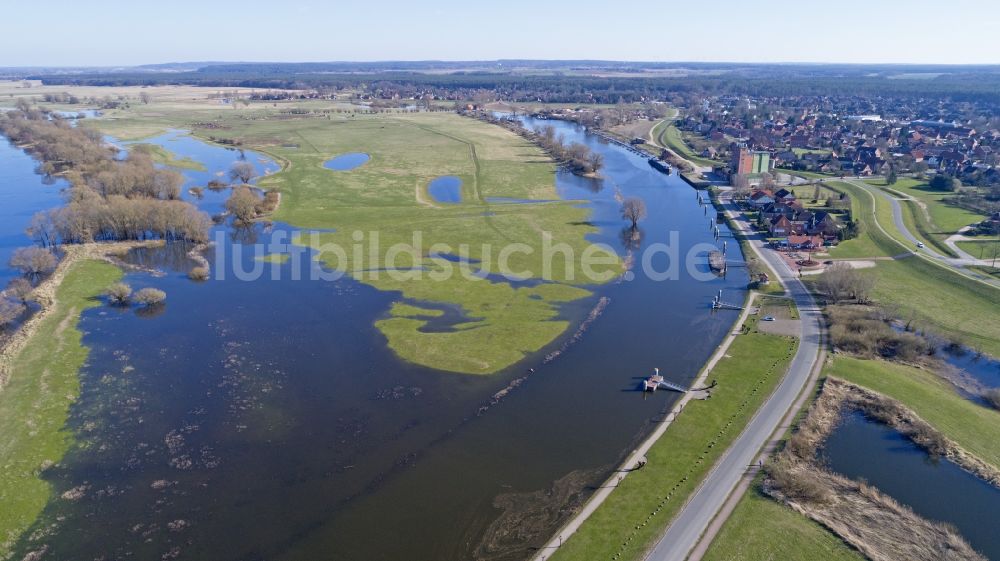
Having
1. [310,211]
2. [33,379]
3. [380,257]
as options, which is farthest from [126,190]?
[33,379]

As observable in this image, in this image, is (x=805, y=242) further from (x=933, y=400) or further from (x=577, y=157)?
(x=577, y=157)

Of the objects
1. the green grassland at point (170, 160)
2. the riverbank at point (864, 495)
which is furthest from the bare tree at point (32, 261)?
the riverbank at point (864, 495)

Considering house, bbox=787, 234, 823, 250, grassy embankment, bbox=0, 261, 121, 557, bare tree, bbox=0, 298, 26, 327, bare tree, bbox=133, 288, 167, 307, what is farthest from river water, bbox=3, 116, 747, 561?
house, bbox=787, 234, 823, 250

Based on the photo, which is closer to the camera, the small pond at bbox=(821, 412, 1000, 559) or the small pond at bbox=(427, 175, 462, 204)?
the small pond at bbox=(821, 412, 1000, 559)

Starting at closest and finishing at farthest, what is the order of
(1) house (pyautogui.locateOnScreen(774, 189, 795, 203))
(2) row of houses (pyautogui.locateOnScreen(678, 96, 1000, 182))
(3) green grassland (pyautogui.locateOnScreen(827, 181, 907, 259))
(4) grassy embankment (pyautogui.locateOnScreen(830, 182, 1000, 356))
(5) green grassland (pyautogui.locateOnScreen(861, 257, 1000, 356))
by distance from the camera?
(5) green grassland (pyautogui.locateOnScreen(861, 257, 1000, 356)) < (4) grassy embankment (pyautogui.locateOnScreen(830, 182, 1000, 356)) < (3) green grassland (pyautogui.locateOnScreen(827, 181, 907, 259)) < (1) house (pyautogui.locateOnScreen(774, 189, 795, 203)) < (2) row of houses (pyautogui.locateOnScreen(678, 96, 1000, 182))

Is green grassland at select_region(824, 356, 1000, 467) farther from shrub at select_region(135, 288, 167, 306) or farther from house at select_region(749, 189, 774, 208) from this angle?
shrub at select_region(135, 288, 167, 306)

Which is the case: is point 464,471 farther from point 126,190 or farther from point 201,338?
point 126,190
